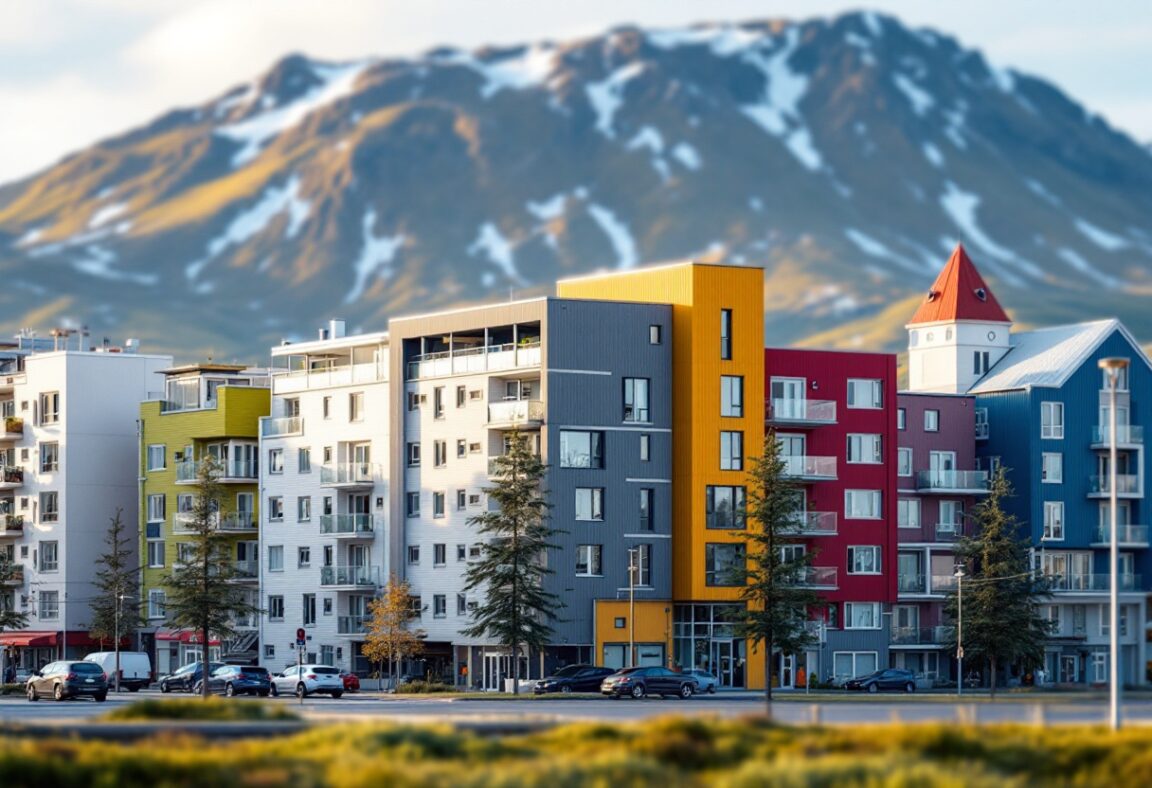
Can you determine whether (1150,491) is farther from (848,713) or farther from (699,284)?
(848,713)

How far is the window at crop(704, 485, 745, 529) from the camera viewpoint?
112250 mm

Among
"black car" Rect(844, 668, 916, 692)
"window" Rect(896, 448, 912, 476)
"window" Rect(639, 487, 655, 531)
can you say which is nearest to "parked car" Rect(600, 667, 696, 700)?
"window" Rect(639, 487, 655, 531)

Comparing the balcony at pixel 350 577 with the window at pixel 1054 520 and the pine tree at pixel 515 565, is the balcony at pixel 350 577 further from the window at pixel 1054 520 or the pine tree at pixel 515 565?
the window at pixel 1054 520

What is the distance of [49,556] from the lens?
459 ft

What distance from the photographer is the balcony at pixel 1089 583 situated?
4889 inches

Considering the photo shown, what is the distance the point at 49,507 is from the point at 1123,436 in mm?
64390

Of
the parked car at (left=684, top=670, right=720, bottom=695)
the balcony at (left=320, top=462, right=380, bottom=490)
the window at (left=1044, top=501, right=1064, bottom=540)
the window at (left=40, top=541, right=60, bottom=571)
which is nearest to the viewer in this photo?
the parked car at (left=684, top=670, right=720, bottom=695)

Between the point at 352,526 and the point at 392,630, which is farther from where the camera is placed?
the point at 352,526

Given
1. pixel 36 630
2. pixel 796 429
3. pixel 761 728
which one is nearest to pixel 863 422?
pixel 796 429

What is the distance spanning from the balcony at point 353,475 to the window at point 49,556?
24067 mm

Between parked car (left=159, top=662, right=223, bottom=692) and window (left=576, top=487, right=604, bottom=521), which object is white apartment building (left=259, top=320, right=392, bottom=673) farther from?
window (left=576, top=487, right=604, bottom=521)

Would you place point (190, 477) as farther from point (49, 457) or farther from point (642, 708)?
point (642, 708)

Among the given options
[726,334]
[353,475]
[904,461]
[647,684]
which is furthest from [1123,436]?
[353,475]

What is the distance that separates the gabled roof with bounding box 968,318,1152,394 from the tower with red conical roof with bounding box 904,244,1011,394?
135cm
